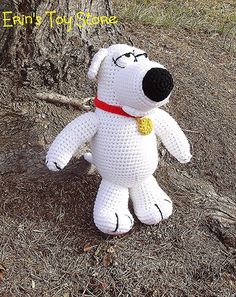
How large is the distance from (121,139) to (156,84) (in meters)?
0.27

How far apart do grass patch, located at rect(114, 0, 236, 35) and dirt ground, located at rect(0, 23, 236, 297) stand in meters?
1.43

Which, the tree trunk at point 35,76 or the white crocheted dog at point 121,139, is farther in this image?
the tree trunk at point 35,76

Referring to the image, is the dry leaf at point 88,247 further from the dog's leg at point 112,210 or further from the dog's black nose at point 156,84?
the dog's black nose at point 156,84

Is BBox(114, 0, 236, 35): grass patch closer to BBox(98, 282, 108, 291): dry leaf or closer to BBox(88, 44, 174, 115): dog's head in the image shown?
BBox(88, 44, 174, 115): dog's head

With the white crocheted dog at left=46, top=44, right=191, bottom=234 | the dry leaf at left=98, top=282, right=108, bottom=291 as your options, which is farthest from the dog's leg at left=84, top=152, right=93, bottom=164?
the dry leaf at left=98, top=282, right=108, bottom=291

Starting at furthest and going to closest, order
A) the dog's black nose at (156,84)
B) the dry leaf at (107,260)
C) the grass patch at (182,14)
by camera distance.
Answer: the grass patch at (182,14), the dry leaf at (107,260), the dog's black nose at (156,84)

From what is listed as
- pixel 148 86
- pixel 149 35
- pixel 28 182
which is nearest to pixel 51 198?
pixel 28 182

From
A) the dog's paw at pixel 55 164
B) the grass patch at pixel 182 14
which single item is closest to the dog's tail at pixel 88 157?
the dog's paw at pixel 55 164

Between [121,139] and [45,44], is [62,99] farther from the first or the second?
[121,139]

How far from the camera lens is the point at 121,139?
187 cm

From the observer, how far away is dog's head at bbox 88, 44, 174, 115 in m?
1.70

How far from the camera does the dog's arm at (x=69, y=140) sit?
188 centimetres

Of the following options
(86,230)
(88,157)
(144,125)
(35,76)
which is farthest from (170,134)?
(35,76)

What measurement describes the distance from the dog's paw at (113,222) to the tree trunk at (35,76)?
385 mm
